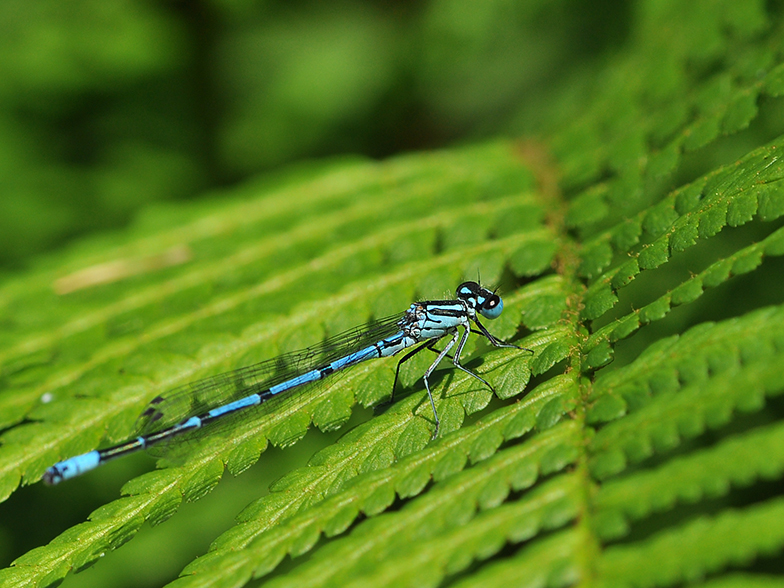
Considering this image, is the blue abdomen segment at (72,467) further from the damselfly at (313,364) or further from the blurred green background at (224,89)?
the blurred green background at (224,89)

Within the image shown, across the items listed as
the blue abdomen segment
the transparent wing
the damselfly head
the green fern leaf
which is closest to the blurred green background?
the green fern leaf

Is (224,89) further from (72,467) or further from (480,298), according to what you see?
(72,467)

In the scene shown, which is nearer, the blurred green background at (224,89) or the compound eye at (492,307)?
the compound eye at (492,307)

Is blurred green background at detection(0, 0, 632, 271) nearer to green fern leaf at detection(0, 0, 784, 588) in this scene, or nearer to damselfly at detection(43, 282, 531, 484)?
green fern leaf at detection(0, 0, 784, 588)

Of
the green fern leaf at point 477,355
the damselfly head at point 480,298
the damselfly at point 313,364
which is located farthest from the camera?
the damselfly head at point 480,298

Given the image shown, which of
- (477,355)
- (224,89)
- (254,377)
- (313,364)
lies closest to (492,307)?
(477,355)

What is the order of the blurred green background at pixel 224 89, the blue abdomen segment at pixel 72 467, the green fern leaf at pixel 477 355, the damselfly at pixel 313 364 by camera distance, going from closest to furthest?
the green fern leaf at pixel 477 355 < the blue abdomen segment at pixel 72 467 < the damselfly at pixel 313 364 < the blurred green background at pixel 224 89

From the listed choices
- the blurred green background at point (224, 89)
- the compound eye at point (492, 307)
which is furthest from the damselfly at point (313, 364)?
the blurred green background at point (224, 89)
